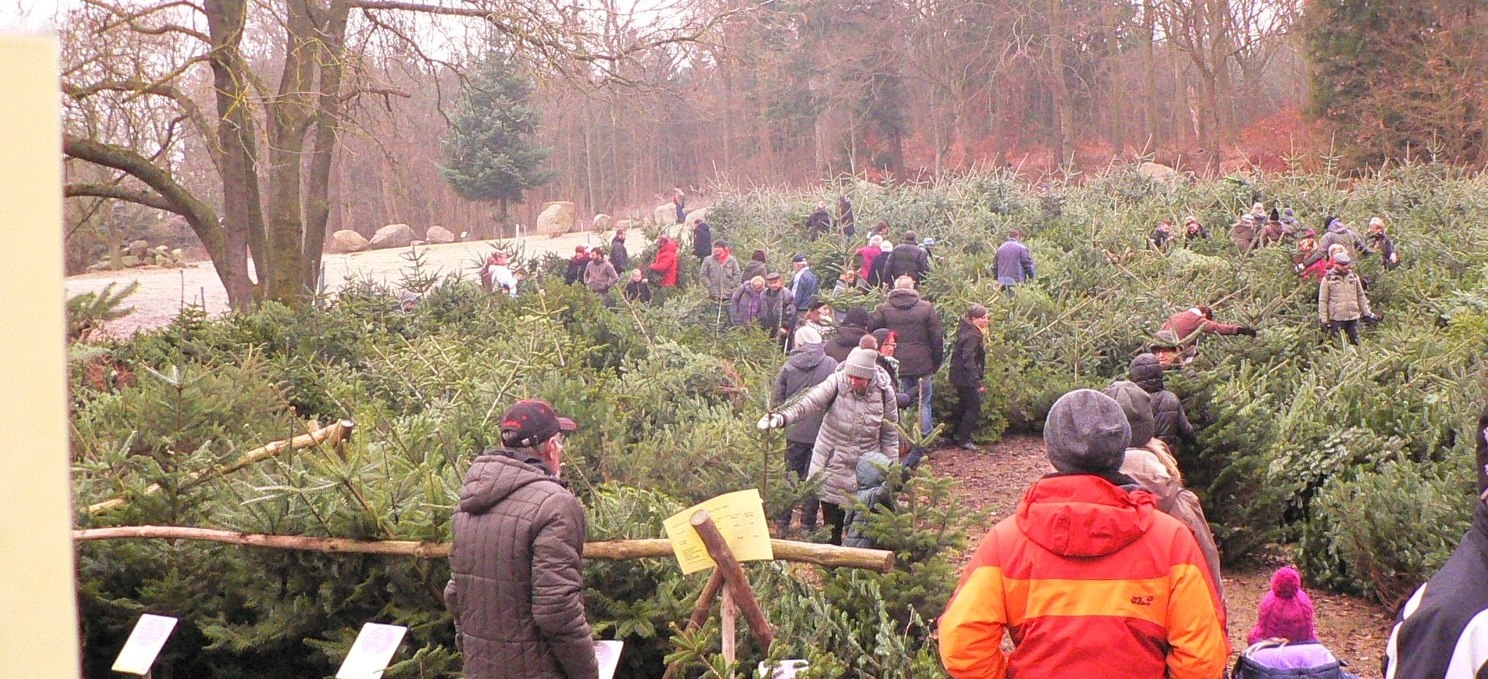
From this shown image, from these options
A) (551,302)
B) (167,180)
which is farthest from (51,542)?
(167,180)

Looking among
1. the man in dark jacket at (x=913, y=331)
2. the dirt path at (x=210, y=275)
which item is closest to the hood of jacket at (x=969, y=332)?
the man in dark jacket at (x=913, y=331)

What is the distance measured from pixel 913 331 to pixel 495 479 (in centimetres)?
692

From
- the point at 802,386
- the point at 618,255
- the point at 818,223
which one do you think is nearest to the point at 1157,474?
the point at 802,386

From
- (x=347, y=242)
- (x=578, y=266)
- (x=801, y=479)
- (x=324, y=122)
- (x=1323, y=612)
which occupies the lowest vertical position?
(x=1323, y=612)

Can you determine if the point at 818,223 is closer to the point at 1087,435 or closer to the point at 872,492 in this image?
the point at 872,492

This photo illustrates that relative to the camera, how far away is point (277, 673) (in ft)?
17.3

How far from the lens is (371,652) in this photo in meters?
4.41

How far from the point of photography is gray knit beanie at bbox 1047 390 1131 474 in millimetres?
3088

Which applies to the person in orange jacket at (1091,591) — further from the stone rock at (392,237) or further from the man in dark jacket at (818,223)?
the stone rock at (392,237)

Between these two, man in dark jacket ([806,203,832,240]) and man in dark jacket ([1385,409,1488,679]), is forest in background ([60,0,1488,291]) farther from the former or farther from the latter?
man in dark jacket ([1385,409,1488,679])

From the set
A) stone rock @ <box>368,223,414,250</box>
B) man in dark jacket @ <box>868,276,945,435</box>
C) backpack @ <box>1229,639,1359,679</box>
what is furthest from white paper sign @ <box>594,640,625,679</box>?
stone rock @ <box>368,223,414,250</box>

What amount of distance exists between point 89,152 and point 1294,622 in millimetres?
13699

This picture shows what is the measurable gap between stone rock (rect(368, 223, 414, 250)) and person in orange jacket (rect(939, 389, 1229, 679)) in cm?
4241

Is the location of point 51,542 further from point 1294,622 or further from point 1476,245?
point 1476,245
